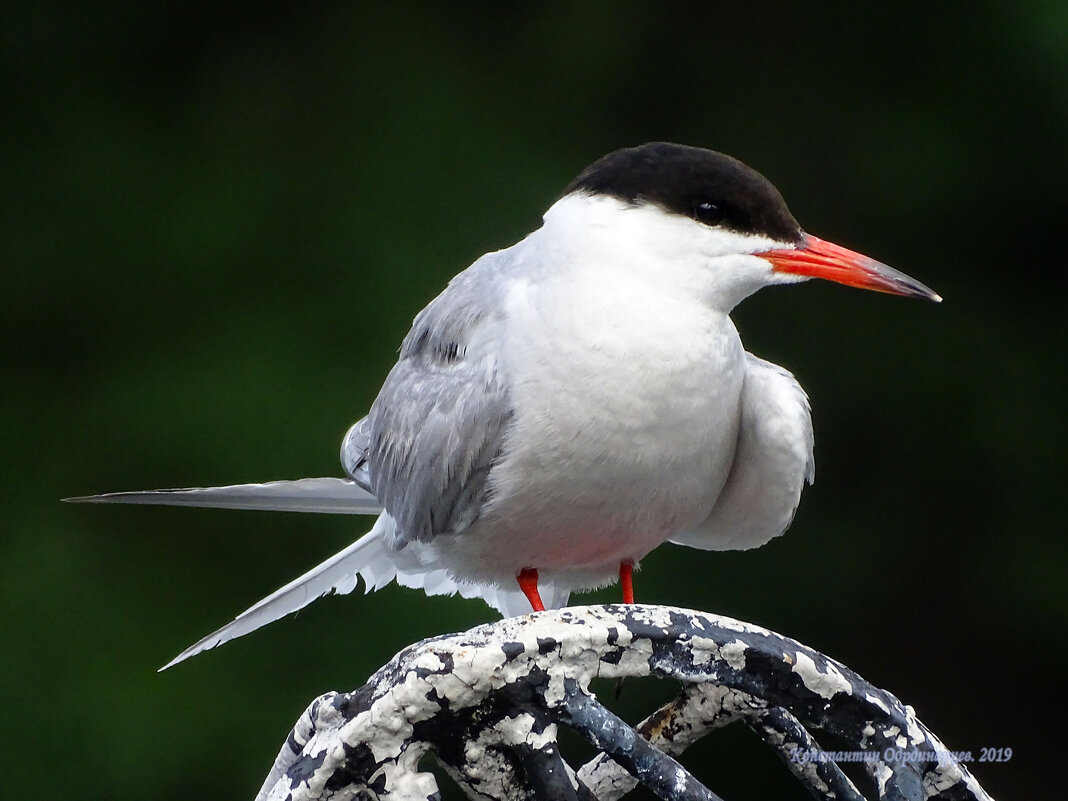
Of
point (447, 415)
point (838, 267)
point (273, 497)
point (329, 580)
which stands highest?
point (838, 267)

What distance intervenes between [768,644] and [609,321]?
642mm

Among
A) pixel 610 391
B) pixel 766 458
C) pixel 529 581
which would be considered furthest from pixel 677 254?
pixel 529 581

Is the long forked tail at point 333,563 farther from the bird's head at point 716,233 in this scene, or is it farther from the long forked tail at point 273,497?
the bird's head at point 716,233

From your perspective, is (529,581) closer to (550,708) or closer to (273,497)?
(273,497)

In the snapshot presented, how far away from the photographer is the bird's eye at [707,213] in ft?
5.34

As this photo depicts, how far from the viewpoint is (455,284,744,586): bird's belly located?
159 centimetres

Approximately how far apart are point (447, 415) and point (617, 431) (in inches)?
10.5

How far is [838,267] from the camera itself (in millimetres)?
1617

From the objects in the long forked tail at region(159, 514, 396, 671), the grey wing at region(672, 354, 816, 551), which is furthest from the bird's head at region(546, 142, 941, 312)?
the long forked tail at region(159, 514, 396, 671)

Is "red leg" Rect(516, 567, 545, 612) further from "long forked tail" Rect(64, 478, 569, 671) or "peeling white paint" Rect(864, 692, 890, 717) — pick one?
"peeling white paint" Rect(864, 692, 890, 717)

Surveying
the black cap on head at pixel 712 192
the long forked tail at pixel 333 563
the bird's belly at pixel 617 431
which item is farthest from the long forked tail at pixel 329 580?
the black cap on head at pixel 712 192

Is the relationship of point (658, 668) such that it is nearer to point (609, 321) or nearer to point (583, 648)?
point (583, 648)

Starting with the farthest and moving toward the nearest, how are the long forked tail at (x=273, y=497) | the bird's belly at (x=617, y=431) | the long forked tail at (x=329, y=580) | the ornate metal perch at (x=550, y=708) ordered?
the long forked tail at (x=329, y=580) → the long forked tail at (x=273, y=497) → the bird's belly at (x=617, y=431) → the ornate metal perch at (x=550, y=708)

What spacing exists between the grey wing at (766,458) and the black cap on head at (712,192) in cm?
21
